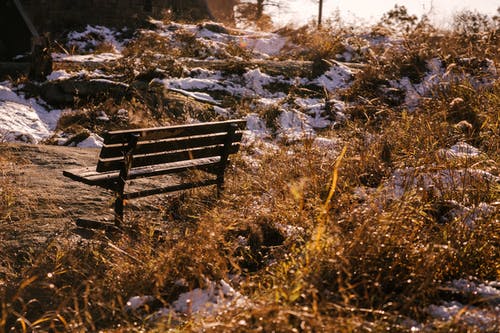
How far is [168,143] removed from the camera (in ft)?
19.0

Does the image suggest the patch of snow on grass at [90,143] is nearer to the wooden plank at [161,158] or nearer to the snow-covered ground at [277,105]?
the snow-covered ground at [277,105]

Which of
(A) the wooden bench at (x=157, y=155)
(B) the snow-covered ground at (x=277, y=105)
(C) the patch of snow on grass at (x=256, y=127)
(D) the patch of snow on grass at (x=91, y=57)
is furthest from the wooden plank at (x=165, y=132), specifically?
(D) the patch of snow on grass at (x=91, y=57)

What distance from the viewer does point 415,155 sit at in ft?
19.1

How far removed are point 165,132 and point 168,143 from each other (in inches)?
5.2

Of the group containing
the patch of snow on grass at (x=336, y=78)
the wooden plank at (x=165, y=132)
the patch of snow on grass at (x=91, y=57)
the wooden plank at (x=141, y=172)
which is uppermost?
the wooden plank at (x=165, y=132)

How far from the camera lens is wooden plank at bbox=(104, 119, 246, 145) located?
5.29 metres

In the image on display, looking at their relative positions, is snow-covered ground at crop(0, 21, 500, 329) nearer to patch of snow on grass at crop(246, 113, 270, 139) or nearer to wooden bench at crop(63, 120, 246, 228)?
patch of snow on grass at crop(246, 113, 270, 139)

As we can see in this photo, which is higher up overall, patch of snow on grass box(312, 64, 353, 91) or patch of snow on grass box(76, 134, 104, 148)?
patch of snow on grass box(312, 64, 353, 91)

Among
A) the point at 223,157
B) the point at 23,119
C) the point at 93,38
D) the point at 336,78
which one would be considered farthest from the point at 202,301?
the point at 93,38

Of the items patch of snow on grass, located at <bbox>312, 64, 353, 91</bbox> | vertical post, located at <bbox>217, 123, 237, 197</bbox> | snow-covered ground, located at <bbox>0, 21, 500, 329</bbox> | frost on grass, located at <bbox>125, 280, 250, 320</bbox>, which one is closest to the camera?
frost on grass, located at <bbox>125, 280, 250, 320</bbox>

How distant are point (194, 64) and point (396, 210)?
1013 cm

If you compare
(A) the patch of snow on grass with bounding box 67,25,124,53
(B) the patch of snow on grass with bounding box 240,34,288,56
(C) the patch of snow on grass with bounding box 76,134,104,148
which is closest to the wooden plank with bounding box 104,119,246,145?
(C) the patch of snow on grass with bounding box 76,134,104,148

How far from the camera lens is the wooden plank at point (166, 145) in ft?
17.5

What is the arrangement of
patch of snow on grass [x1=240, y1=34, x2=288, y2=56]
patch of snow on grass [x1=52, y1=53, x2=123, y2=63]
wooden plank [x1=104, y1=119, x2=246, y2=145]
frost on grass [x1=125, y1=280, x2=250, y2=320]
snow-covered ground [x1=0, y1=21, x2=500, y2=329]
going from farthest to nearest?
1. patch of snow on grass [x1=240, y1=34, x2=288, y2=56]
2. patch of snow on grass [x1=52, y1=53, x2=123, y2=63]
3. wooden plank [x1=104, y1=119, x2=246, y2=145]
4. snow-covered ground [x1=0, y1=21, x2=500, y2=329]
5. frost on grass [x1=125, y1=280, x2=250, y2=320]
